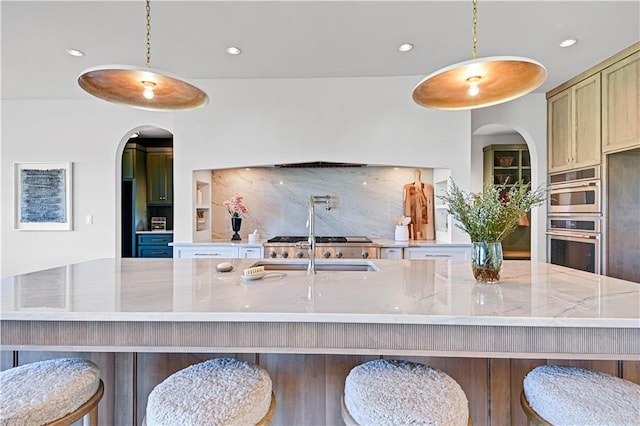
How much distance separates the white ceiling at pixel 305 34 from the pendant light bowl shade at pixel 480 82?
89 centimetres

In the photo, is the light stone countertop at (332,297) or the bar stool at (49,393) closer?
the bar stool at (49,393)

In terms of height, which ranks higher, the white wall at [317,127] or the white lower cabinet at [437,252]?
the white wall at [317,127]

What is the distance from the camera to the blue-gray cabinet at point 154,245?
5.32 m

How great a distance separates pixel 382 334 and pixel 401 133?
9.47 feet

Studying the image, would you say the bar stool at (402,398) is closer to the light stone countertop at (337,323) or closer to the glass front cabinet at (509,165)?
the light stone countertop at (337,323)

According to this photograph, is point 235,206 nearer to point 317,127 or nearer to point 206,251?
point 206,251

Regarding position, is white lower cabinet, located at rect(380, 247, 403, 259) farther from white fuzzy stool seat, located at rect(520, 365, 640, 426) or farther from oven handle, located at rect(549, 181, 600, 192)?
white fuzzy stool seat, located at rect(520, 365, 640, 426)

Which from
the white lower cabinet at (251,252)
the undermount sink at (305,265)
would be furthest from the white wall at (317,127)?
the undermount sink at (305,265)

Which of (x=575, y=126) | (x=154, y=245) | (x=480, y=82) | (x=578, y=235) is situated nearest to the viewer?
(x=480, y=82)

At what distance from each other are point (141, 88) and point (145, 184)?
4571 millimetres

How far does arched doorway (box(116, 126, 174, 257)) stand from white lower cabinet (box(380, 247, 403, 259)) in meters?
4.07

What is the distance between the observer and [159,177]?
5859mm

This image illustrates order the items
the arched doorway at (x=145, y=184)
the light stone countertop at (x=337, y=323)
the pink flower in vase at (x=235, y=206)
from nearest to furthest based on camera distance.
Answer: the light stone countertop at (x=337, y=323) → the pink flower in vase at (x=235, y=206) → the arched doorway at (x=145, y=184)

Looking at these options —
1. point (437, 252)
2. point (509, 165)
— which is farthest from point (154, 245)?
point (509, 165)
